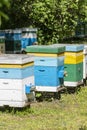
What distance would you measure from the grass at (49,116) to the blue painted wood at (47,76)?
0.42m

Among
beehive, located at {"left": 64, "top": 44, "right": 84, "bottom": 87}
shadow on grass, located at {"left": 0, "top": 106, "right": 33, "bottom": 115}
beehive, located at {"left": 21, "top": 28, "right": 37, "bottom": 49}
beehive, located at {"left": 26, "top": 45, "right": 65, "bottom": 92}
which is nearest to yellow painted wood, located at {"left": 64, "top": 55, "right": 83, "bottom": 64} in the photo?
beehive, located at {"left": 64, "top": 44, "right": 84, "bottom": 87}

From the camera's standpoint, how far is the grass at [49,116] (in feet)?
18.8

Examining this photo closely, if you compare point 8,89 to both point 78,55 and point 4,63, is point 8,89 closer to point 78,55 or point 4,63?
point 4,63

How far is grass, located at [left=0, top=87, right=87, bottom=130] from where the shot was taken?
574 cm

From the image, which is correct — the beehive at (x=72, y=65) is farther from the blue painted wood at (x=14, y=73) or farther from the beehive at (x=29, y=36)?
the beehive at (x=29, y=36)

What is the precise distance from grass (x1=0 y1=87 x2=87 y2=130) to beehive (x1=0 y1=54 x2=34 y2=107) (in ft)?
0.83

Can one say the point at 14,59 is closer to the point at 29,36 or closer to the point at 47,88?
the point at 47,88

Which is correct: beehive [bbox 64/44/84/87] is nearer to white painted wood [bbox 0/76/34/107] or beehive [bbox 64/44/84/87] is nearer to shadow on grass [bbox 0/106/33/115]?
shadow on grass [bbox 0/106/33/115]

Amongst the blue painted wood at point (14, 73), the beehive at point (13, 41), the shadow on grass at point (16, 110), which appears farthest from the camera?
the beehive at point (13, 41)

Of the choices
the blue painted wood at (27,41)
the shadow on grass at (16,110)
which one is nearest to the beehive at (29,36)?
the blue painted wood at (27,41)

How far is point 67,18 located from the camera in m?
16.8

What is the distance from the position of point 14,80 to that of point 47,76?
1583mm

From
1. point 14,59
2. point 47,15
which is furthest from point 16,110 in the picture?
point 47,15

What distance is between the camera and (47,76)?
7738mm
